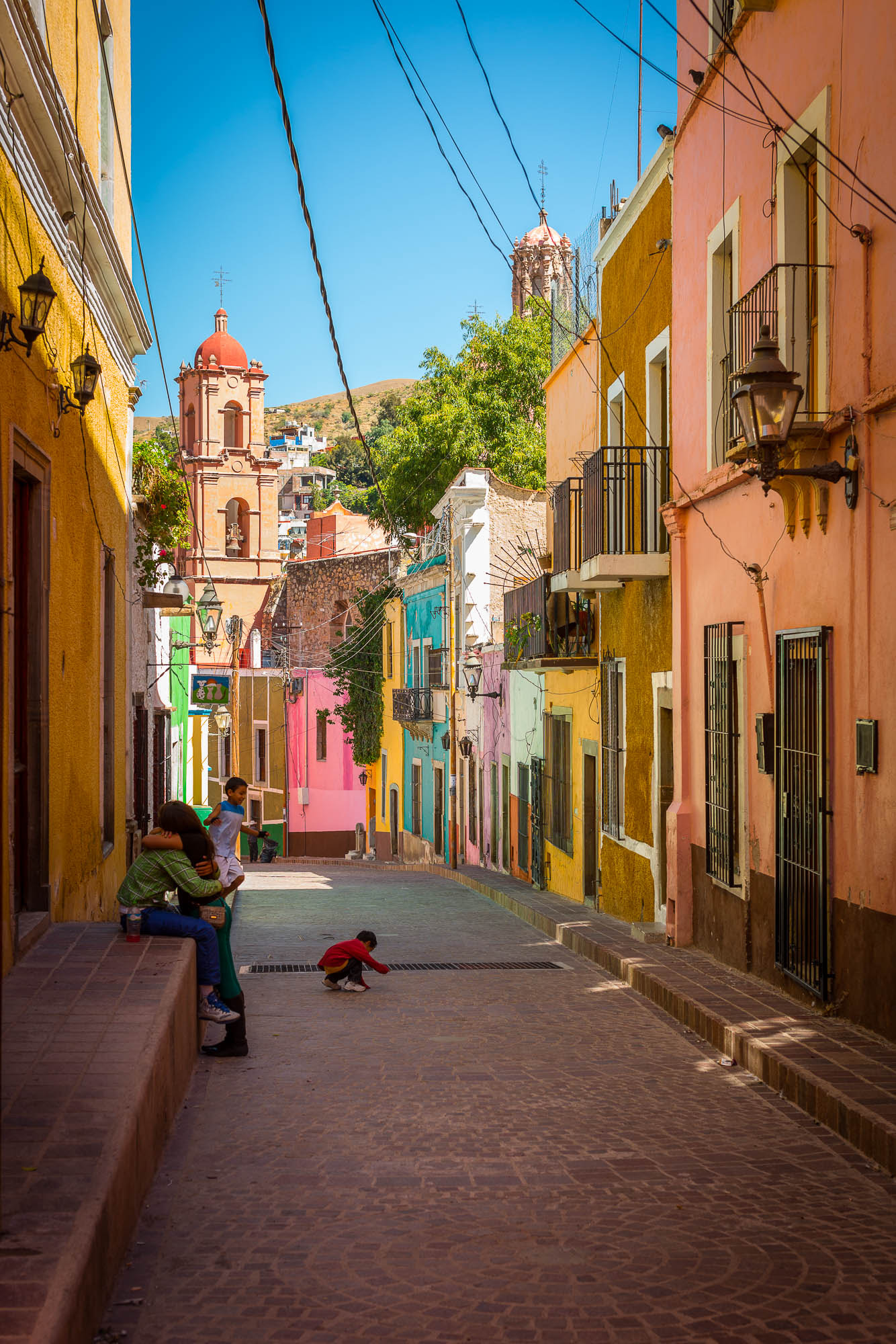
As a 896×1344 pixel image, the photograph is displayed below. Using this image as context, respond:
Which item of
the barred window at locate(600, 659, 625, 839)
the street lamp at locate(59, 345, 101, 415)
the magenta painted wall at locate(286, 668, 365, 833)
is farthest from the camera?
the magenta painted wall at locate(286, 668, 365, 833)

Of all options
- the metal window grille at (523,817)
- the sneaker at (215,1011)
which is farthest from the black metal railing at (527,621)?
the sneaker at (215,1011)

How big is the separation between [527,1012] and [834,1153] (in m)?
3.24

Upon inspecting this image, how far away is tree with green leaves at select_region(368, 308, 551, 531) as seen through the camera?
36.4 meters

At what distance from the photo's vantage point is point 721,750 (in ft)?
32.6

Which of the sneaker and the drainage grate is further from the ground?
the sneaker

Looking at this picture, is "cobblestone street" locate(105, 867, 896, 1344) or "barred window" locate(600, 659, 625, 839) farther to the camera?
"barred window" locate(600, 659, 625, 839)

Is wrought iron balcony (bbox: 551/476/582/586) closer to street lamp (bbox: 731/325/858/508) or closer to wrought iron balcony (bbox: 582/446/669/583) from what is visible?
wrought iron balcony (bbox: 582/446/669/583)

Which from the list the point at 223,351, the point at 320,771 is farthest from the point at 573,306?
the point at 223,351

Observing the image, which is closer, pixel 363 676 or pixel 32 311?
pixel 32 311

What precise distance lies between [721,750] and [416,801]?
2326 cm

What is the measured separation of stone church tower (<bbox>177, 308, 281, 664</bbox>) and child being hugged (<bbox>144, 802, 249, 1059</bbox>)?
4181 centimetres

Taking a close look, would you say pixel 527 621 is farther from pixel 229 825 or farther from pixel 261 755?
pixel 261 755

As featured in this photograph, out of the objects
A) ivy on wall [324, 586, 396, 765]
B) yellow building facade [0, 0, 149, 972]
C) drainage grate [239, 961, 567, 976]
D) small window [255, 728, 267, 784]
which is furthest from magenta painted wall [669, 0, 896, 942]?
small window [255, 728, 267, 784]

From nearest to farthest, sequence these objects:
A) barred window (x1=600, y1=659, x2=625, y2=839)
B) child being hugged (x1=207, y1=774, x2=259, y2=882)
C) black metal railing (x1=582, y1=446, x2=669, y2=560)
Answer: child being hugged (x1=207, y1=774, x2=259, y2=882)
black metal railing (x1=582, y1=446, x2=669, y2=560)
barred window (x1=600, y1=659, x2=625, y2=839)
